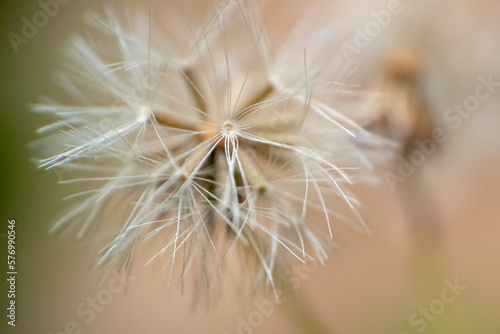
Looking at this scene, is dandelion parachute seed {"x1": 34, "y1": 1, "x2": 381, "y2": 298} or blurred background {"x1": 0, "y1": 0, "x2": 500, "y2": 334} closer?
dandelion parachute seed {"x1": 34, "y1": 1, "x2": 381, "y2": 298}

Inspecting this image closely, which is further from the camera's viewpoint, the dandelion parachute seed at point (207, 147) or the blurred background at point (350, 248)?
the blurred background at point (350, 248)

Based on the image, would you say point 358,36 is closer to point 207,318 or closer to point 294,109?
point 294,109

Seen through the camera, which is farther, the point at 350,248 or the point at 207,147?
the point at 350,248

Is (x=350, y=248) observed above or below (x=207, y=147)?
below
